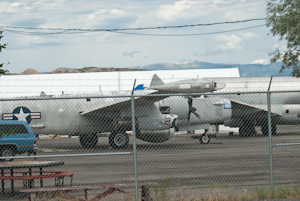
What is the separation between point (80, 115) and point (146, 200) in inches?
499

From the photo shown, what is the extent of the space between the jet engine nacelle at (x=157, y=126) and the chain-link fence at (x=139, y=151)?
2.0 inches

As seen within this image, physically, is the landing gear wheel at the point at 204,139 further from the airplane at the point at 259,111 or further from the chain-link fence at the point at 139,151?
the airplane at the point at 259,111

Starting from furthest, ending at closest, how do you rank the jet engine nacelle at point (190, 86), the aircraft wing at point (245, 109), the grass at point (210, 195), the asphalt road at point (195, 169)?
the aircraft wing at point (245, 109) < the jet engine nacelle at point (190, 86) < the asphalt road at point (195, 169) < the grass at point (210, 195)

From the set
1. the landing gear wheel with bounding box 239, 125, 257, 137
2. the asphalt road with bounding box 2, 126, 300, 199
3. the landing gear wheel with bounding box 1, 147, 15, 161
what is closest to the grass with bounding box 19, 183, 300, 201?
the asphalt road with bounding box 2, 126, 300, 199

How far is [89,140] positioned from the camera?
21156 mm

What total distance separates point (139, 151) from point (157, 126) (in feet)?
5.89

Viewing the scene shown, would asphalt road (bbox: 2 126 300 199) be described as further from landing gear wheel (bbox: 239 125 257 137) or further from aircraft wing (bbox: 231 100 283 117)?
aircraft wing (bbox: 231 100 283 117)

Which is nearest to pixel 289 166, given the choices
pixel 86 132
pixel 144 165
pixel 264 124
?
pixel 144 165

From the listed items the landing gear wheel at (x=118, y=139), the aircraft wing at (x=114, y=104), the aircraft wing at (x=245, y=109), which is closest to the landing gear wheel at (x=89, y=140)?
the landing gear wheel at (x=118, y=139)

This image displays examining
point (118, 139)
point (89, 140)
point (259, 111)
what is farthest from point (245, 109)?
point (89, 140)

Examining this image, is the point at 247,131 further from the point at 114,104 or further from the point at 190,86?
the point at 190,86

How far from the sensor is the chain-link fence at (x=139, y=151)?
28.7ft

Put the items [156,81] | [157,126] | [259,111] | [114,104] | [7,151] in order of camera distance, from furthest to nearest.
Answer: [259,111], [157,126], [114,104], [156,81], [7,151]

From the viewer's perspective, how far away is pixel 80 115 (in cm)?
1992
